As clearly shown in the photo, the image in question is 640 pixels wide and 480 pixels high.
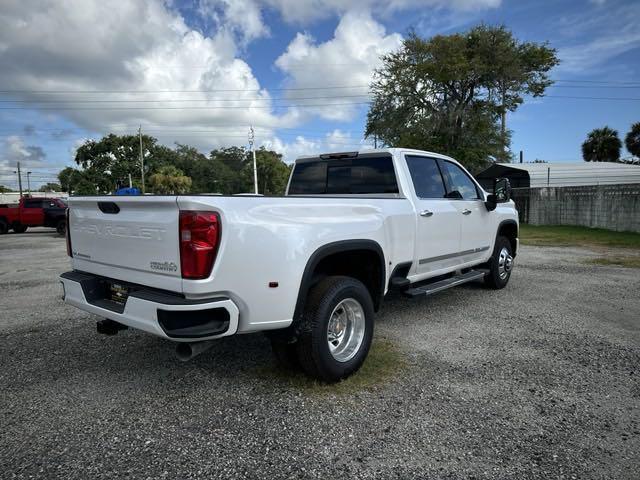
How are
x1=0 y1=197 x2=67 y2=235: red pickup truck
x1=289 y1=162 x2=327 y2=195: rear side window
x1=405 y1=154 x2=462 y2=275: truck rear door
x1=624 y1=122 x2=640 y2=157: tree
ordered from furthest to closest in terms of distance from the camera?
x1=624 y1=122 x2=640 y2=157: tree, x1=0 y1=197 x2=67 y2=235: red pickup truck, x1=289 y1=162 x2=327 y2=195: rear side window, x1=405 y1=154 x2=462 y2=275: truck rear door

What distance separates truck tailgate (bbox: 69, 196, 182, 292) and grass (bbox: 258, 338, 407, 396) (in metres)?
1.28

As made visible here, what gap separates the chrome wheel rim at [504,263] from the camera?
22.0 ft

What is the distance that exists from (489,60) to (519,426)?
3134 centimetres

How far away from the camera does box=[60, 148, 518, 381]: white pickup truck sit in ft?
8.86

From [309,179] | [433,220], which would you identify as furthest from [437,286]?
[309,179]

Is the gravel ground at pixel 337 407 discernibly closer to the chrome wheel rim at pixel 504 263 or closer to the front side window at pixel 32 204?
the chrome wheel rim at pixel 504 263

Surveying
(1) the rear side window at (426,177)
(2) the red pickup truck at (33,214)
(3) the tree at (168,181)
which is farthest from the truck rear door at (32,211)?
(3) the tree at (168,181)

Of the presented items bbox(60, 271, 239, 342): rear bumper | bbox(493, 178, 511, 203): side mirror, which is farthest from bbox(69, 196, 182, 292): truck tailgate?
bbox(493, 178, 511, 203): side mirror

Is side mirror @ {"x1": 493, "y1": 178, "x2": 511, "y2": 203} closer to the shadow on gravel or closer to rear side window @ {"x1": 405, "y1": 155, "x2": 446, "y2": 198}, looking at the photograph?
rear side window @ {"x1": 405, "y1": 155, "x2": 446, "y2": 198}

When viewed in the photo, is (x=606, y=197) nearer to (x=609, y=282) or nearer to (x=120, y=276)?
(x=609, y=282)

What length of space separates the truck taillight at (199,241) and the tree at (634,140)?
47966 millimetres

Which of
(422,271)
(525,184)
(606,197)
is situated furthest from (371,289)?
(525,184)

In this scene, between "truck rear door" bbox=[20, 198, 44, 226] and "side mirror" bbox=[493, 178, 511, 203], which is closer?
"side mirror" bbox=[493, 178, 511, 203]

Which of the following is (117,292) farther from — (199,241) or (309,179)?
(309,179)
